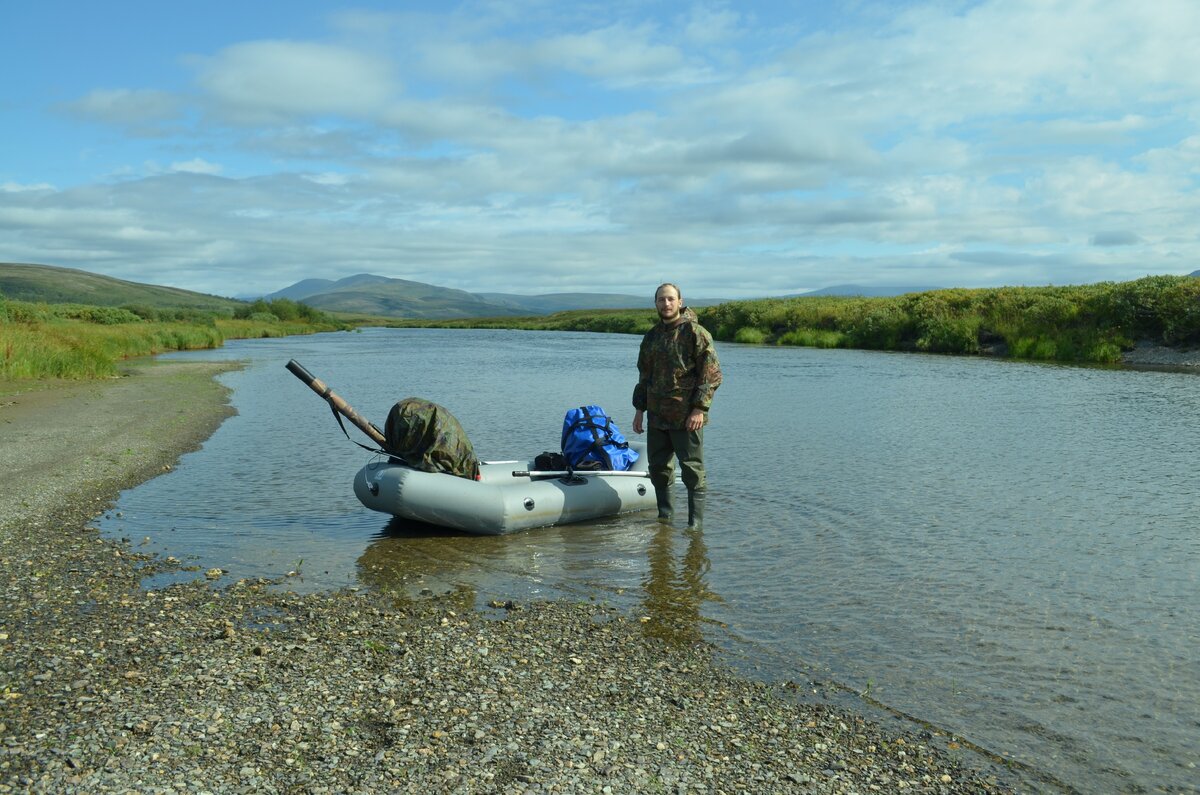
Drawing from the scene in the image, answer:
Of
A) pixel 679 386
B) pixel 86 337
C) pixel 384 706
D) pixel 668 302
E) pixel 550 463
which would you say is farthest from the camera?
pixel 86 337

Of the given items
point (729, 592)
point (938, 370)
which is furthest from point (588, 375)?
point (729, 592)

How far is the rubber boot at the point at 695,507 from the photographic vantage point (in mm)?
9906

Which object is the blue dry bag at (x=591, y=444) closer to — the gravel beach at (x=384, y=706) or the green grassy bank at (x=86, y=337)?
the gravel beach at (x=384, y=706)

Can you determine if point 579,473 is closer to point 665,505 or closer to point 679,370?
point 665,505

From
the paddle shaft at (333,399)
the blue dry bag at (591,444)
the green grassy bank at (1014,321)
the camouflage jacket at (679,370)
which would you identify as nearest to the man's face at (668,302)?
the camouflage jacket at (679,370)

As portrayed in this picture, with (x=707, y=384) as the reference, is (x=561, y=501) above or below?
below

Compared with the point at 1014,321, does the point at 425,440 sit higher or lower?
lower

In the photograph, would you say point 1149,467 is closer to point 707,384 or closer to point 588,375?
point 707,384

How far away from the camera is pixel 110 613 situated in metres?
6.54

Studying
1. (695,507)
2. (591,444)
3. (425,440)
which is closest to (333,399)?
(425,440)

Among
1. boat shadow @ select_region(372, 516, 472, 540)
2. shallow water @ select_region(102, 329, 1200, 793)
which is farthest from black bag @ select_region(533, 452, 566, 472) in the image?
boat shadow @ select_region(372, 516, 472, 540)

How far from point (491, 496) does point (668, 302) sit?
2.57m

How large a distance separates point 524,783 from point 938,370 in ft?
102

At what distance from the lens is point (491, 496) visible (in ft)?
31.1
